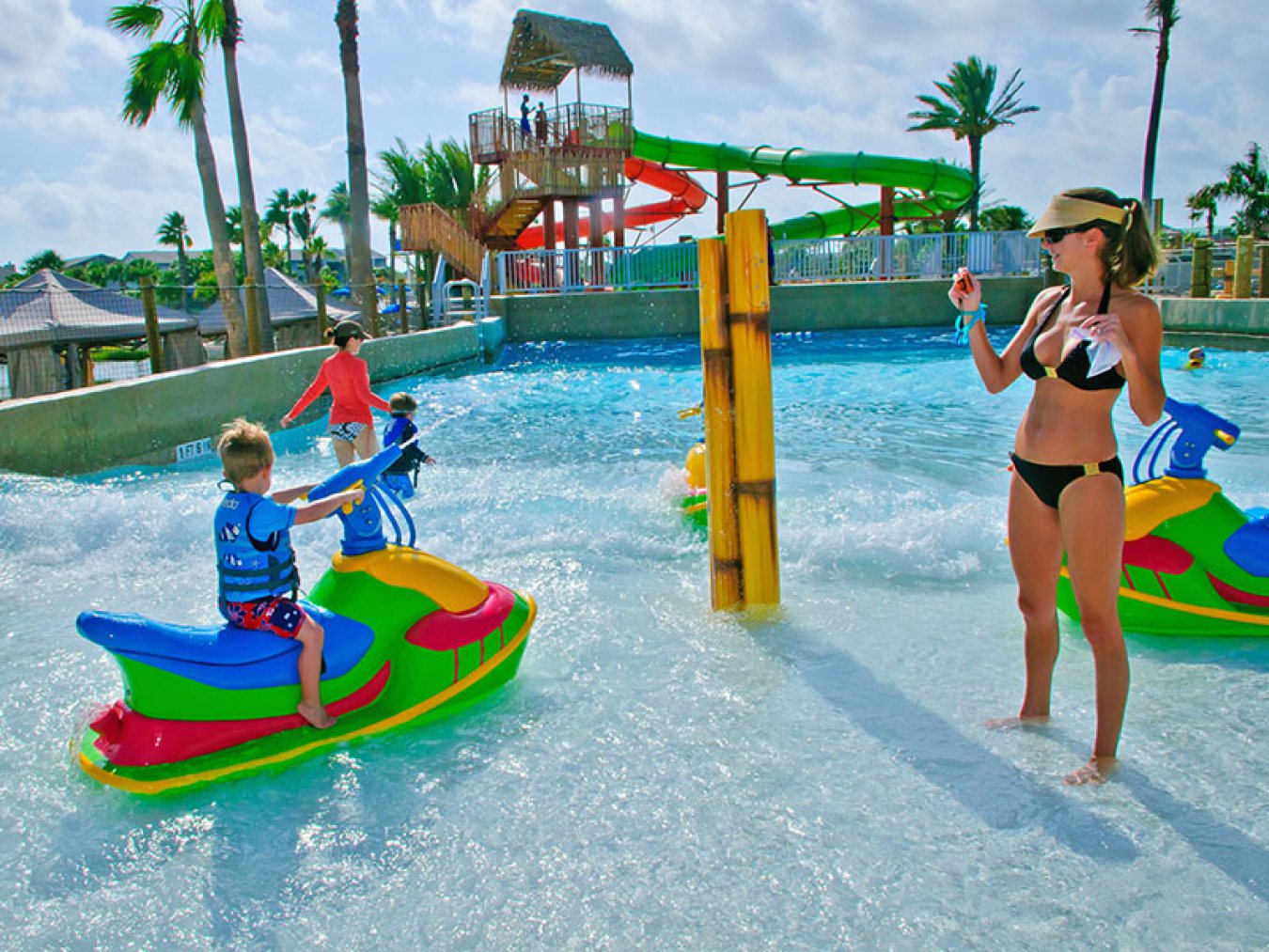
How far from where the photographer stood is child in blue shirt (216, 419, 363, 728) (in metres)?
3.15

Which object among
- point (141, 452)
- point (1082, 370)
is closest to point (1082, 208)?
point (1082, 370)

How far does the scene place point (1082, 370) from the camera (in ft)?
9.77

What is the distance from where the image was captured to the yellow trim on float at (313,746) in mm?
3199

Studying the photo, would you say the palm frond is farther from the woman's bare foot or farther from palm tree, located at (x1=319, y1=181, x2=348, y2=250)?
palm tree, located at (x1=319, y1=181, x2=348, y2=250)

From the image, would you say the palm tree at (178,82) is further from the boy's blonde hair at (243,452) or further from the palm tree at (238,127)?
the boy's blonde hair at (243,452)

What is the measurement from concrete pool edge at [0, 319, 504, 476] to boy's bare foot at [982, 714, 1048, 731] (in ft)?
26.2

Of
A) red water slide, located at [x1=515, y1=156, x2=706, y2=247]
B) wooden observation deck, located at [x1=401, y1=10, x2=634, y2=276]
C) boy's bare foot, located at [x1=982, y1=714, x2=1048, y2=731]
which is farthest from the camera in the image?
red water slide, located at [x1=515, y1=156, x2=706, y2=247]

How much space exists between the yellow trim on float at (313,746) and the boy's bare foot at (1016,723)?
1803 mm

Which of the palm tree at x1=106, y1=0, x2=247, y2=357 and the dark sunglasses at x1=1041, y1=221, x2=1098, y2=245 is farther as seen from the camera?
the palm tree at x1=106, y1=0, x2=247, y2=357

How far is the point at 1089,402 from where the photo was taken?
9.89 feet

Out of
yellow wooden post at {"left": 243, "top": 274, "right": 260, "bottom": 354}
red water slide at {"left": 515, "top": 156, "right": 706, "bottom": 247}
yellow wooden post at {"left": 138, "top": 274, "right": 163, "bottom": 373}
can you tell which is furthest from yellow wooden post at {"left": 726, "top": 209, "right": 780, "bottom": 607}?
red water slide at {"left": 515, "top": 156, "right": 706, "bottom": 247}

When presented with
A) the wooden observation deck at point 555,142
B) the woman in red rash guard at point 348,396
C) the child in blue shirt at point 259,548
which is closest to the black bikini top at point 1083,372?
the child in blue shirt at point 259,548

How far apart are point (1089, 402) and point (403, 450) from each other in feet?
7.49

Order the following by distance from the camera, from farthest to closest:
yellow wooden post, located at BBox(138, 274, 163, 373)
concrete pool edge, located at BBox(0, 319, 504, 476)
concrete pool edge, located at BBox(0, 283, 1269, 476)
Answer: yellow wooden post, located at BBox(138, 274, 163, 373)
concrete pool edge, located at BBox(0, 283, 1269, 476)
concrete pool edge, located at BBox(0, 319, 504, 476)
